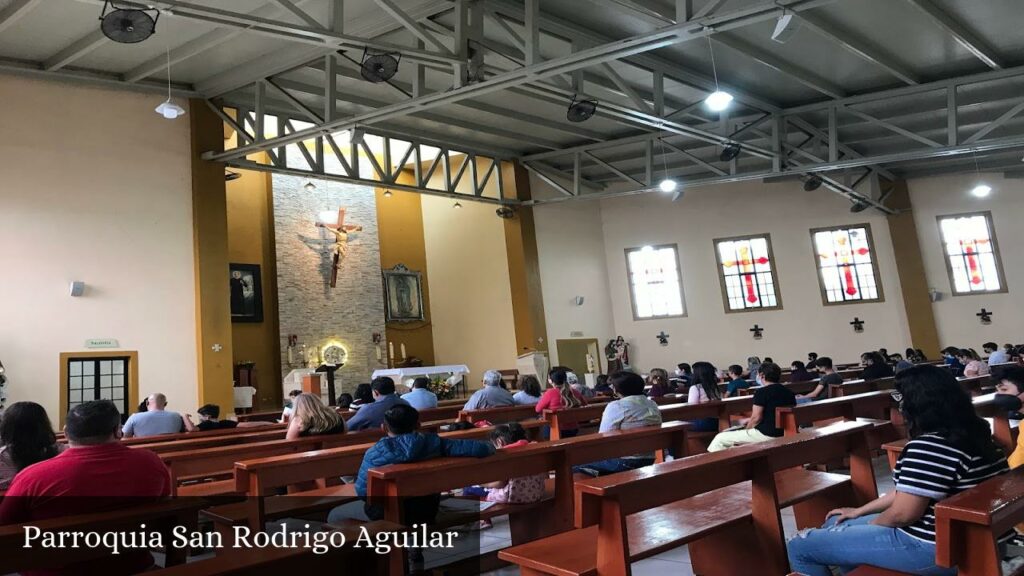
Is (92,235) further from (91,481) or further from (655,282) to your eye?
(655,282)

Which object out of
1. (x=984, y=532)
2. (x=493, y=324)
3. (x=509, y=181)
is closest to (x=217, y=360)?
(x=493, y=324)

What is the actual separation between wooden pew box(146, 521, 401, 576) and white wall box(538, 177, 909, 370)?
1275 cm

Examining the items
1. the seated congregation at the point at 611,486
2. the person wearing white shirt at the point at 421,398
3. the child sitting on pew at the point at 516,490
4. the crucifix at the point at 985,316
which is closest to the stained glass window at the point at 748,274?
the crucifix at the point at 985,316

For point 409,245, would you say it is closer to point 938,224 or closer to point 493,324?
point 493,324

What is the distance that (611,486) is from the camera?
2084mm

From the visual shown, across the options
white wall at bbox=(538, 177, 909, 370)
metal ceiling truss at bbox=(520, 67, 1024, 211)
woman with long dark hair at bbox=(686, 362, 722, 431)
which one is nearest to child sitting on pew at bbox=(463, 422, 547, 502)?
woman with long dark hair at bbox=(686, 362, 722, 431)

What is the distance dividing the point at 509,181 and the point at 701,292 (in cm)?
516

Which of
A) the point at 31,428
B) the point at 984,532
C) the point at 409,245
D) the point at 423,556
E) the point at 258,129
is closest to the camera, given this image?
the point at 984,532

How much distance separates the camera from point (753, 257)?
1577 cm

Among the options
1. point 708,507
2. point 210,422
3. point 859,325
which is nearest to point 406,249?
point 210,422

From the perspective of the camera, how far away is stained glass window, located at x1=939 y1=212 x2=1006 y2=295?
1472cm

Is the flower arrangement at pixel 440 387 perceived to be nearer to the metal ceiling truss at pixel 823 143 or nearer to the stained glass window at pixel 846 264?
the metal ceiling truss at pixel 823 143

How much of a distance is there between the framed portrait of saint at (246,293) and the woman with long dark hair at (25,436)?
1015cm

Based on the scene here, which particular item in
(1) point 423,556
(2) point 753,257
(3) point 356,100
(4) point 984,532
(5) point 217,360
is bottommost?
(1) point 423,556
